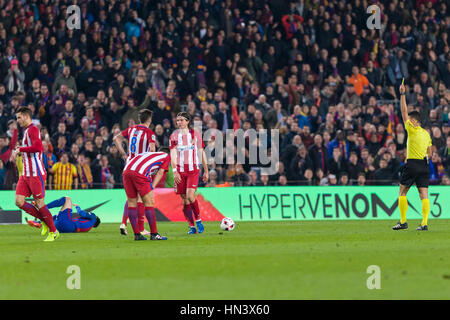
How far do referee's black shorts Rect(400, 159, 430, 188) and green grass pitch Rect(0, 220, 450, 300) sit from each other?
1286 mm

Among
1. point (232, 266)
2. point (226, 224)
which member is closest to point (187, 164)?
point (226, 224)

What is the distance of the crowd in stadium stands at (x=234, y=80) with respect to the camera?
23.7 m

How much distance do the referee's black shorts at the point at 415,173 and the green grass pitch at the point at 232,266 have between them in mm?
1286

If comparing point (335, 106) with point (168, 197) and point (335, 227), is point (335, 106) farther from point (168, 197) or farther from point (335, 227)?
point (335, 227)

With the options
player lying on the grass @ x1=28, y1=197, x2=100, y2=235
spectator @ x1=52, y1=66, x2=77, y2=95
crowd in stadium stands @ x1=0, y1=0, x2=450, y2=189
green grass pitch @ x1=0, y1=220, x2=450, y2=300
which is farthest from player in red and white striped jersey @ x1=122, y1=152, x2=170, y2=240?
spectator @ x1=52, y1=66, x2=77, y2=95

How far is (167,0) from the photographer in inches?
1110

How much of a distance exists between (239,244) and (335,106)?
1350cm

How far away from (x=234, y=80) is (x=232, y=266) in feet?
56.0

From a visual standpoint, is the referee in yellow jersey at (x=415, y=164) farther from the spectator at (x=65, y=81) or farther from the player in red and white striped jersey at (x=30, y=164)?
the spectator at (x=65, y=81)

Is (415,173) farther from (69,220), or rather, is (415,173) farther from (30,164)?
(30,164)

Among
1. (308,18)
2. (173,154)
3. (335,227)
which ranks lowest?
(335,227)

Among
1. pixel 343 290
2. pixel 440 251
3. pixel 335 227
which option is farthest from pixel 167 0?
pixel 343 290

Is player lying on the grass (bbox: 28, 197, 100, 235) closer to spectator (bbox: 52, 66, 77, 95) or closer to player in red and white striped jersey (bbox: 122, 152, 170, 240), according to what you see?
player in red and white striped jersey (bbox: 122, 152, 170, 240)

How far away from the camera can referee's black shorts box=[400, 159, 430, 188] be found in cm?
1650
